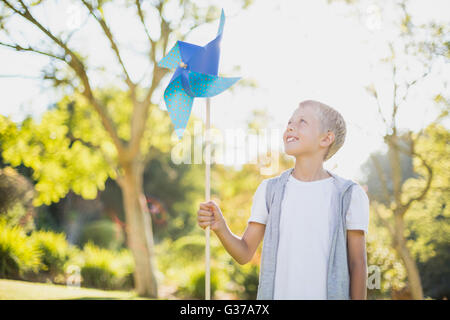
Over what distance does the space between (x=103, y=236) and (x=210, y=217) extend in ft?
51.0

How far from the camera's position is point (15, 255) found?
351 inches

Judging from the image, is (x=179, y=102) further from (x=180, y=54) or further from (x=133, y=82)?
(x=133, y=82)

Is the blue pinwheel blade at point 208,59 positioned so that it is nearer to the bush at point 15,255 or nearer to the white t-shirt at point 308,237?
the white t-shirt at point 308,237

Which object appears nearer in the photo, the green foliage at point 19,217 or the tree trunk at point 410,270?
the tree trunk at point 410,270

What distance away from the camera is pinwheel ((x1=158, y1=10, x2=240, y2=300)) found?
9.02ft

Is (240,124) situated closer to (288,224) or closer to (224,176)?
(224,176)

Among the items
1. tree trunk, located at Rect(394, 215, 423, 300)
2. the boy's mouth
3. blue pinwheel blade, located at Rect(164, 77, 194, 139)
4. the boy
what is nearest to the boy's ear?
the boy

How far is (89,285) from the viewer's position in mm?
10531

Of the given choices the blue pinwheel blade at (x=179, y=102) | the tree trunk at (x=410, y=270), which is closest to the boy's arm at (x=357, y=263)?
the blue pinwheel blade at (x=179, y=102)

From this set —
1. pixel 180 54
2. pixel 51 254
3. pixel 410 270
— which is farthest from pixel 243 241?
pixel 51 254

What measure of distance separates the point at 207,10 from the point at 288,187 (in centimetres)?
651

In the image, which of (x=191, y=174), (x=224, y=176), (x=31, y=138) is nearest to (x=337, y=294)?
(x=31, y=138)

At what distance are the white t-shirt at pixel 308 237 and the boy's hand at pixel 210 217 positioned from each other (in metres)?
0.33

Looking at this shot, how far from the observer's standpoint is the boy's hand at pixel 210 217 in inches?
89.0
